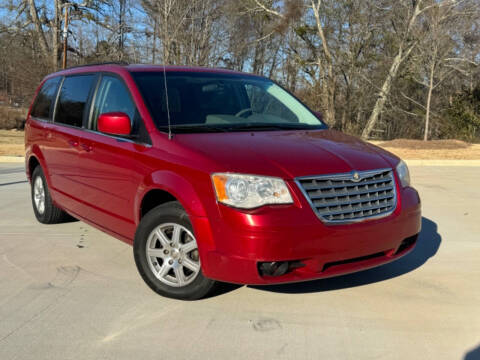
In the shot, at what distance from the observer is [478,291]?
14.2ft

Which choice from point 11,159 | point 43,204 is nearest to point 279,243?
point 43,204

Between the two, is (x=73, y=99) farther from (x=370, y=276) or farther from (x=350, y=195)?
(x=370, y=276)

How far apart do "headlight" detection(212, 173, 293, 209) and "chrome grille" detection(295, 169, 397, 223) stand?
15 cm

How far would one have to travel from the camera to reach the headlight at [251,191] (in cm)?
354

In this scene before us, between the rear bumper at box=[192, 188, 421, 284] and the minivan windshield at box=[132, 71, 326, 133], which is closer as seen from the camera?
the rear bumper at box=[192, 188, 421, 284]

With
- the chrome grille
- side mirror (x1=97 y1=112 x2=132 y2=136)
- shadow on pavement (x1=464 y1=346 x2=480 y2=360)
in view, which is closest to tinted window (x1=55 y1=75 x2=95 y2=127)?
side mirror (x1=97 y1=112 x2=132 y2=136)

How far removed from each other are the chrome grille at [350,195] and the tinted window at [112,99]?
5.82ft

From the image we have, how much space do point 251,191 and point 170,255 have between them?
3.04ft

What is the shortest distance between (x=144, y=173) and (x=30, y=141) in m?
3.23

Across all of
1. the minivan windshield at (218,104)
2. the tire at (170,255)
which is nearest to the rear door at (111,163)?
the minivan windshield at (218,104)

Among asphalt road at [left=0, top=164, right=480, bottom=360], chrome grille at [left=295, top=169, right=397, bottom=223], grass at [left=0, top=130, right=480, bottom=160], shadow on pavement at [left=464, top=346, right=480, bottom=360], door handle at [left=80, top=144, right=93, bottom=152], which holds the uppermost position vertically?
door handle at [left=80, top=144, right=93, bottom=152]

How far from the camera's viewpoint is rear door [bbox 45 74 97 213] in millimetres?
5355

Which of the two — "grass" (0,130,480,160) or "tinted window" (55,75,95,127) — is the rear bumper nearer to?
"tinted window" (55,75,95,127)

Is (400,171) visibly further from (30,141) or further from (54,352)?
(30,141)
